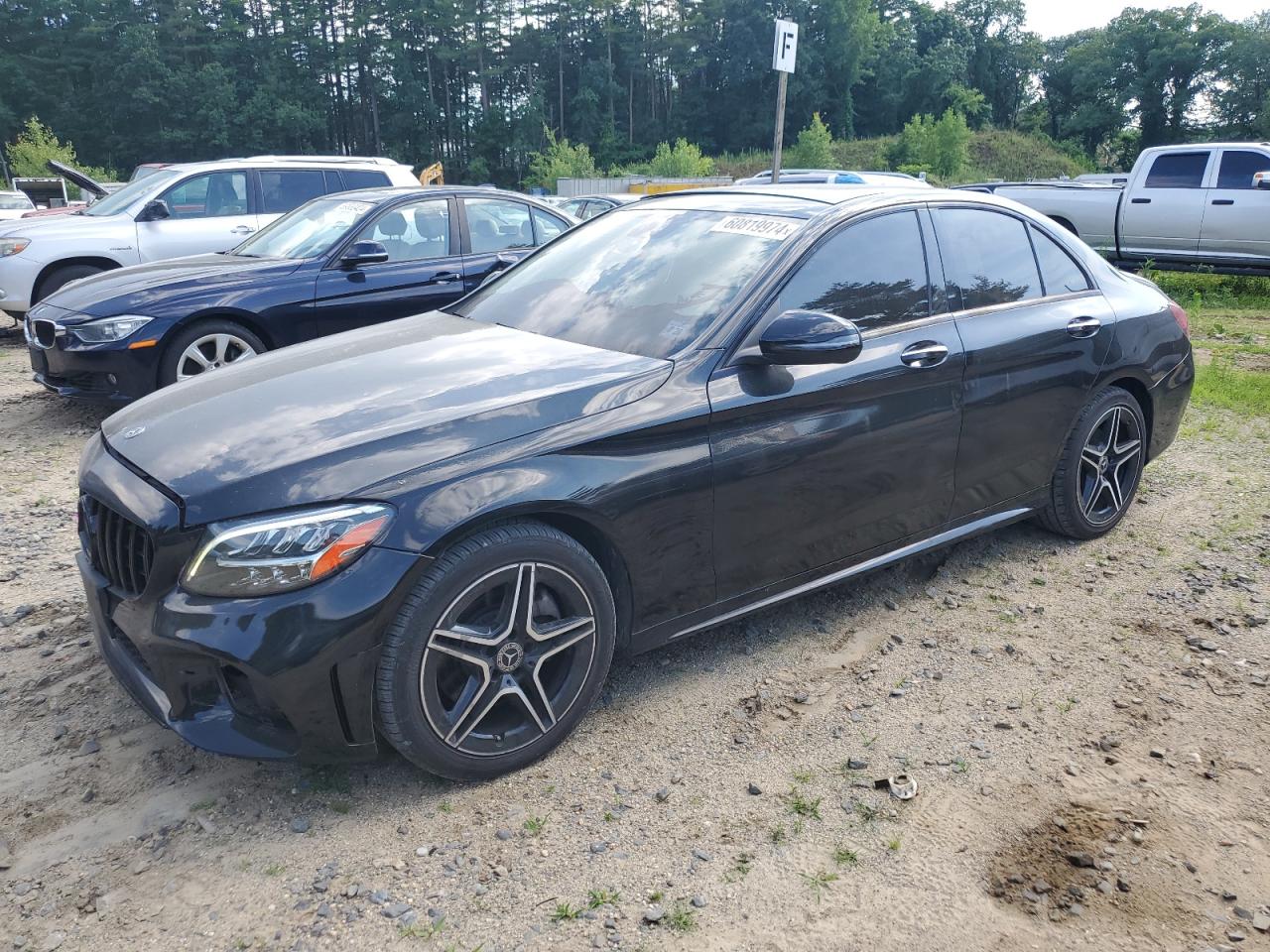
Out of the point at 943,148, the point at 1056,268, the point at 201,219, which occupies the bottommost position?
the point at 201,219

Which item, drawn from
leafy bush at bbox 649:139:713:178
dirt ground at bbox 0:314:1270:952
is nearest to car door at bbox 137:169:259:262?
dirt ground at bbox 0:314:1270:952

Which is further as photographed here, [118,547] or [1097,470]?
[1097,470]

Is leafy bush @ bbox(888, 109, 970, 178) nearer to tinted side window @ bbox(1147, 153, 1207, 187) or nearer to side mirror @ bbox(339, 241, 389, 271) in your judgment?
tinted side window @ bbox(1147, 153, 1207, 187)

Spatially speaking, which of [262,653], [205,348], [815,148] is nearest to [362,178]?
[205,348]

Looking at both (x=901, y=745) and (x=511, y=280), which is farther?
(x=511, y=280)

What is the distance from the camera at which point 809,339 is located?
3.01 meters

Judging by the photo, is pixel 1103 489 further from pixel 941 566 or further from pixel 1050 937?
pixel 1050 937

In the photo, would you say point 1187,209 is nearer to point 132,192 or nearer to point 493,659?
point 132,192

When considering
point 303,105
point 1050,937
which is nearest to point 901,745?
point 1050,937

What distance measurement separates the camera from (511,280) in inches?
161

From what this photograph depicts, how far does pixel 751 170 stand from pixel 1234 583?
62.9m

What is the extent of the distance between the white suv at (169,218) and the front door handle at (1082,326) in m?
6.76

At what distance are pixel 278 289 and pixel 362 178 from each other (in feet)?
13.8

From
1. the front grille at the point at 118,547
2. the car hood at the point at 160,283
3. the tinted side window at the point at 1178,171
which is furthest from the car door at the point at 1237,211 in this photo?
the front grille at the point at 118,547
